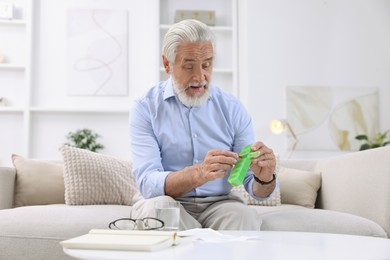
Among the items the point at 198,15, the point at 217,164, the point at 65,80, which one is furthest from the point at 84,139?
the point at 217,164

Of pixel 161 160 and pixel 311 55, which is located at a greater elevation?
pixel 311 55

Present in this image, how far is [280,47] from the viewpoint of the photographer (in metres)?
5.84

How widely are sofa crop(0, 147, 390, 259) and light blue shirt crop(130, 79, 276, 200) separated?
300mm

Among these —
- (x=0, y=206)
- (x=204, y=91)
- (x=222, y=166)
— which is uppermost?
(x=204, y=91)

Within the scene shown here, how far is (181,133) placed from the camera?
7.14 feet

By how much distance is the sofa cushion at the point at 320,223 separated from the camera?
2200 millimetres

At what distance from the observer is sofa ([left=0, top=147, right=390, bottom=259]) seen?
2.17 meters

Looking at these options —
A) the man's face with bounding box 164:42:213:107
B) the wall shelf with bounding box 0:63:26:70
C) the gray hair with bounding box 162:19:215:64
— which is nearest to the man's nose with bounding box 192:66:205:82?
the man's face with bounding box 164:42:213:107

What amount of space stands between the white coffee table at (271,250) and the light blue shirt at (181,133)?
703 mm

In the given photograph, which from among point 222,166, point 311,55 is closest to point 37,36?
point 311,55

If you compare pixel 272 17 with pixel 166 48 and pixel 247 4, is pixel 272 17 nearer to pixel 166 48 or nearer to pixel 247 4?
pixel 247 4

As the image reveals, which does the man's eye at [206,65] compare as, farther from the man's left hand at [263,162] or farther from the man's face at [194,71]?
the man's left hand at [263,162]

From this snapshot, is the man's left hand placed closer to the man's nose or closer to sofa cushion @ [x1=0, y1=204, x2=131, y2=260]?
the man's nose

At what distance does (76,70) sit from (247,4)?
190 centimetres
